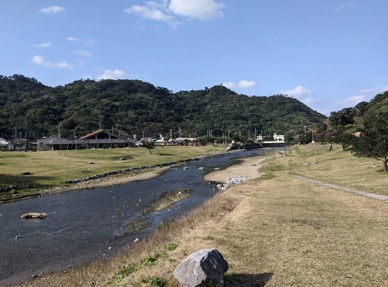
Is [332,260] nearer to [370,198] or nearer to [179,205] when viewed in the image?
[370,198]

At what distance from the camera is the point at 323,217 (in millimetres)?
22953

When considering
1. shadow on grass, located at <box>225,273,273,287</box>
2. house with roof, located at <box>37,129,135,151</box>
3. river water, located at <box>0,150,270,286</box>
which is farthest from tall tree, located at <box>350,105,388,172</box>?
house with roof, located at <box>37,129,135,151</box>

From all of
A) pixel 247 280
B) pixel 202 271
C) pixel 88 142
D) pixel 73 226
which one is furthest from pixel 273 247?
pixel 88 142

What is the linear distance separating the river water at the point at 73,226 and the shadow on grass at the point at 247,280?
1086 cm

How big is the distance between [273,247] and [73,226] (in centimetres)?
1908

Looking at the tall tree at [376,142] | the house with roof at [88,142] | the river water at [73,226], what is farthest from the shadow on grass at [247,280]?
the house with roof at [88,142]

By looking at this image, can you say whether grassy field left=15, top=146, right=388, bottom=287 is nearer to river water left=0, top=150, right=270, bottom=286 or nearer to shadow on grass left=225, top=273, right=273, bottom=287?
shadow on grass left=225, top=273, right=273, bottom=287

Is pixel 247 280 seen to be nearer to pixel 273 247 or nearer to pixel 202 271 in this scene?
pixel 202 271

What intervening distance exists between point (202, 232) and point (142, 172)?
2170 inches

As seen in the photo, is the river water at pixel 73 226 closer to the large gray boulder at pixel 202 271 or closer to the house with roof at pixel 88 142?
the large gray boulder at pixel 202 271

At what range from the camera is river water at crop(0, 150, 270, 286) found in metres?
22.0

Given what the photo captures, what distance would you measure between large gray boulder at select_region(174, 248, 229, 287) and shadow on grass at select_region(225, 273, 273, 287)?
64 centimetres

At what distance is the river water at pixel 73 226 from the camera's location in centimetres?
2202

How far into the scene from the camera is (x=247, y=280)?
13500mm
